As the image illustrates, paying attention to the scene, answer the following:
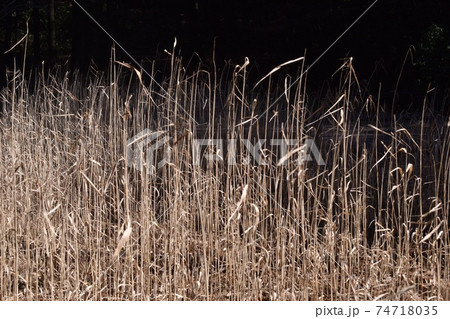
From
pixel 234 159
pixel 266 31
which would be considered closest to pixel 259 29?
pixel 266 31

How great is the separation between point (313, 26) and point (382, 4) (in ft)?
2.15

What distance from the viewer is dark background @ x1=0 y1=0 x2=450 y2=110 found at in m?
6.42

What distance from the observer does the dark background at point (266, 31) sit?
21.1 ft

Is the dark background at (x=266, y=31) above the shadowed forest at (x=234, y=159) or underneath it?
above

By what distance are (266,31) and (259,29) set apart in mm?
73

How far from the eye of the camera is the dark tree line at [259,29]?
644 centimetres

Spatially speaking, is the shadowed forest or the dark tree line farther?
the dark tree line

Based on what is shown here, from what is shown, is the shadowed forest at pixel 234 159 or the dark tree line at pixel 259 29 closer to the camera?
the shadowed forest at pixel 234 159

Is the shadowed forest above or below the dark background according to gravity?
below

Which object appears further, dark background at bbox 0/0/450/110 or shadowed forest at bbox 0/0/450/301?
dark background at bbox 0/0/450/110

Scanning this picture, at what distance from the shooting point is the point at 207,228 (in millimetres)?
2311

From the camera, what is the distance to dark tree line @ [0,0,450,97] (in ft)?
21.1

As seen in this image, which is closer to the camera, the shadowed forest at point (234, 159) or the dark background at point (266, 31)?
the shadowed forest at point (234, 159)
